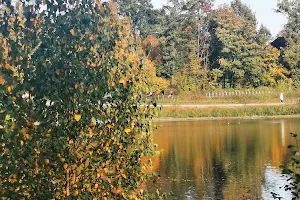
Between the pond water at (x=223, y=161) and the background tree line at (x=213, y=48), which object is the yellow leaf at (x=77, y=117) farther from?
the background tree line at (x=213, y=48)

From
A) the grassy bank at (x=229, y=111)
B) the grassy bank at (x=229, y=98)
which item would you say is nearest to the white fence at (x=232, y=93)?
the grassy bank at (x=229, y=98)

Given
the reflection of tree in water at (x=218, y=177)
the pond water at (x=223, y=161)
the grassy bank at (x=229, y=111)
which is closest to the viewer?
the reflection of tree in water at (x=218, y=177)

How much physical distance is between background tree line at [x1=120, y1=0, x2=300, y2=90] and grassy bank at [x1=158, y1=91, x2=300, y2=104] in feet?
5.75

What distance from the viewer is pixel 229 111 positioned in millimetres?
42594

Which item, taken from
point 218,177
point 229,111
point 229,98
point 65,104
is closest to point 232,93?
point 229,98

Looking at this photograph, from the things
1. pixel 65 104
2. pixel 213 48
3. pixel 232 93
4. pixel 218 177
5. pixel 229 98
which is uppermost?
→ pixel 213 48

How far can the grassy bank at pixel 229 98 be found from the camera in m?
45.2

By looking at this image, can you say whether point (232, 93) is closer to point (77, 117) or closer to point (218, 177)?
point (218, 177)

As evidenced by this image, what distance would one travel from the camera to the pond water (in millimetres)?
14688

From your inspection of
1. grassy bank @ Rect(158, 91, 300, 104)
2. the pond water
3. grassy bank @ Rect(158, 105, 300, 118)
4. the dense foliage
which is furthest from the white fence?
the dense foliage

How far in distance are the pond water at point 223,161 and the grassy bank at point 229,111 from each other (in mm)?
8772

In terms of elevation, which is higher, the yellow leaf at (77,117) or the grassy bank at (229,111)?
the yellow leaf at (77,117)

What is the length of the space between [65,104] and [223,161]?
15.4m

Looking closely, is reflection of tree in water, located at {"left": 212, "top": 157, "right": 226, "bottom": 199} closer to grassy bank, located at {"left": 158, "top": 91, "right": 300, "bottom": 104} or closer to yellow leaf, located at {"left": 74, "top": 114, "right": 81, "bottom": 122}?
yellow leaf, located at {"left": 74, "top": 114, "right": 81, "bottom": 122}
